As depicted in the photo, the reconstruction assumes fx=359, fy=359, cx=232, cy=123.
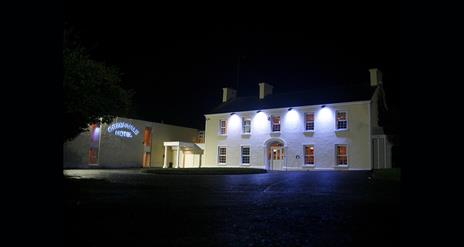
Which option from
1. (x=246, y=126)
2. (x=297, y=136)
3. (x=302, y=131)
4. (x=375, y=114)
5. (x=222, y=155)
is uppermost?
(x=375, y=114)

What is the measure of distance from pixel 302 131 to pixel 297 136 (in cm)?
57

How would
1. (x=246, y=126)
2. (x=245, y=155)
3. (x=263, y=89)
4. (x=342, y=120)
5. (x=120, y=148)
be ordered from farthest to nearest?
(x=263, y=89) < (x=120, y=148) < (x=246, y=126) < (x=245, y=155) < (x=342, y=120)

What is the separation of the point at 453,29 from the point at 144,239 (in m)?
3.04

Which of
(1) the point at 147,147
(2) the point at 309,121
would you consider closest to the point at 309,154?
(2) the point at 309,121

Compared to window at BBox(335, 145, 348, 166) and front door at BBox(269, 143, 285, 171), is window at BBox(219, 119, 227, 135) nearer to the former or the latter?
front door at BBox(269, 143, 285, 171)

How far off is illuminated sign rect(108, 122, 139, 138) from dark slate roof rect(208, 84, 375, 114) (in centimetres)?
773

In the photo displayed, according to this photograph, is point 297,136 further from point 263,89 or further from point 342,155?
point 263,89

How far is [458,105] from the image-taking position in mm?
1976

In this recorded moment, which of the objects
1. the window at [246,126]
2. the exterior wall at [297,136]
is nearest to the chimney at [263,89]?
the exterior wall at [297,136]

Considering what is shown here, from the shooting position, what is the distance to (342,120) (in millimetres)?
26625

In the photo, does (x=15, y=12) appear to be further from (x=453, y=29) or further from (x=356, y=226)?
(x=356, y=226)

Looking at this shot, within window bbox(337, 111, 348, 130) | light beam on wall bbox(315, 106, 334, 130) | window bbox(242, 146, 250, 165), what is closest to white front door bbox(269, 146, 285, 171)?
window bbox(242, 146, 250, 165)

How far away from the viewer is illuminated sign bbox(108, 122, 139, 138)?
104ft

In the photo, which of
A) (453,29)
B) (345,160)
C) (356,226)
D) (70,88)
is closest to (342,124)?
(345,160)
